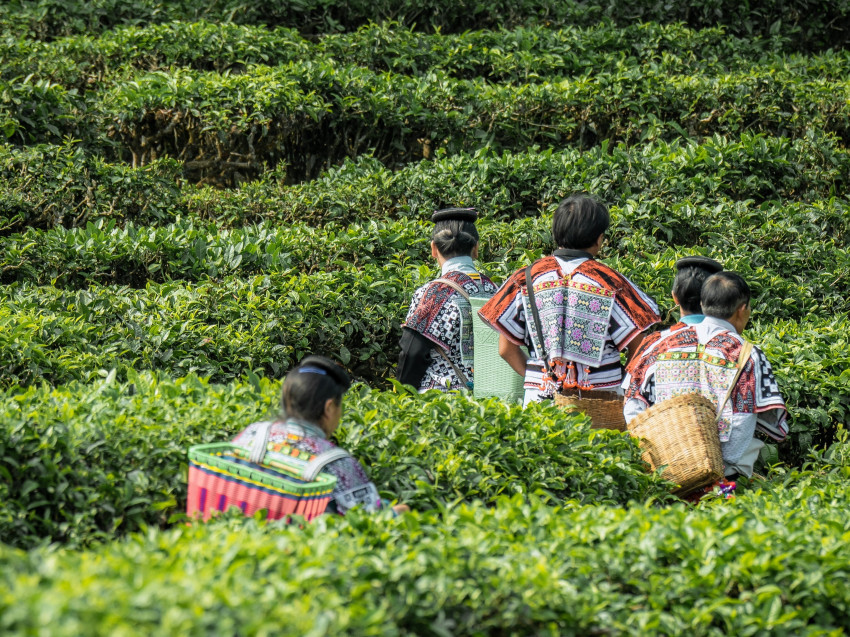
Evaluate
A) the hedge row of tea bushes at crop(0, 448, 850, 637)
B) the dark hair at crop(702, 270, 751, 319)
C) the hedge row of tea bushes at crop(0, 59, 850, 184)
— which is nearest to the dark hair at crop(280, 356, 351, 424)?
the hedge row of tea bushes at crop(0, 448, 850, 637)

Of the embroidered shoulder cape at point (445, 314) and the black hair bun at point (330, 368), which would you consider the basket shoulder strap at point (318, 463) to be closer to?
the black hair bun at point (330, 368)

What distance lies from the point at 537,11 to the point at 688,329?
8465mm

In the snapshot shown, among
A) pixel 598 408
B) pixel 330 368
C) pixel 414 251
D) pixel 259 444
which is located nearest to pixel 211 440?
pixel 259 444

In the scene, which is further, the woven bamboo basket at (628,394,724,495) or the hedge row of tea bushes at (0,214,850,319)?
the hedge row of tea bushes at (0,214,850,319)

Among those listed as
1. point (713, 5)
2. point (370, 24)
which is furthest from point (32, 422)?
point (713, 5)

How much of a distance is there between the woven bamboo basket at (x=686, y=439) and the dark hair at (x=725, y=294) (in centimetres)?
46

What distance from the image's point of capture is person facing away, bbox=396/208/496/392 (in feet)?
17.1

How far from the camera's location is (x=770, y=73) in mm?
10242

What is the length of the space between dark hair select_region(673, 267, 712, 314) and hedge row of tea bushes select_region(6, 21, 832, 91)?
592cm

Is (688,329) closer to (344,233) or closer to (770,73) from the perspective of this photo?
(344,233)

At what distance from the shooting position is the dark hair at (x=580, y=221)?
16.1ft

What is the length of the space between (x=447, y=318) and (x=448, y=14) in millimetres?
8032

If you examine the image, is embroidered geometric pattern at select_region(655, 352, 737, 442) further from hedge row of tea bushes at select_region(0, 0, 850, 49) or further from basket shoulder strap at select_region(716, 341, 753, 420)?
hedge row of tea bushes at select_region(0, 0, 850, 49)

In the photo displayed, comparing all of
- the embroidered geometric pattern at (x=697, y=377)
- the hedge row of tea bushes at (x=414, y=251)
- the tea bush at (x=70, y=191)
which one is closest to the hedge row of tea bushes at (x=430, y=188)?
the tea bush at (x=70, y=191)
